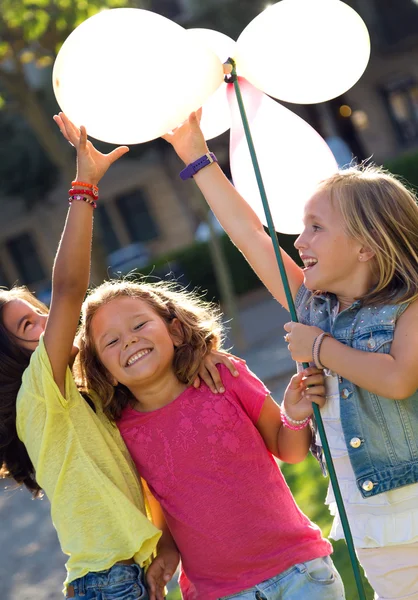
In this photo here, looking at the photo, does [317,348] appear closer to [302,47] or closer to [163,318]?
[163,318]

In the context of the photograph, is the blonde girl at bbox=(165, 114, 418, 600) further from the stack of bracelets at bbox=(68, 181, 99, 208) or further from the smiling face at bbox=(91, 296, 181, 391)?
the stack of bracelets at bbox=(68, 181, 99, 208)

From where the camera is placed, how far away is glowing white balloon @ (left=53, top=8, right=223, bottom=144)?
239 cm

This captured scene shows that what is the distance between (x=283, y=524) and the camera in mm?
2459

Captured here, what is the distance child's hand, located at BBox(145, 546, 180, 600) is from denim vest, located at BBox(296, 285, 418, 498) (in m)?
0.66

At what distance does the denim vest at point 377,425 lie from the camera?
7.30 feet

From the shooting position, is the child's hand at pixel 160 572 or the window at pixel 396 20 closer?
the child's hand at pixel 160 572

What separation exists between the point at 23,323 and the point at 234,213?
784mm

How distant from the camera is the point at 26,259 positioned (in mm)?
24984

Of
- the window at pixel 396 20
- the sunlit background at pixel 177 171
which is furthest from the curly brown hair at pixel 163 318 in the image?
the window at pixel 396 20

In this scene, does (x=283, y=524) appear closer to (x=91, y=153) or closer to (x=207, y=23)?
(x=91, y=153)

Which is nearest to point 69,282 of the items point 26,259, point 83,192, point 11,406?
point 83,192

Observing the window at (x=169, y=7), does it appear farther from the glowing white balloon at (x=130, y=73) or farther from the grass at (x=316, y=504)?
the glowing white balloon at (x=130, y=73)

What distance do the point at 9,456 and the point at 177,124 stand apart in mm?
1207

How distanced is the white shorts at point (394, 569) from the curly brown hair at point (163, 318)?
748mm
